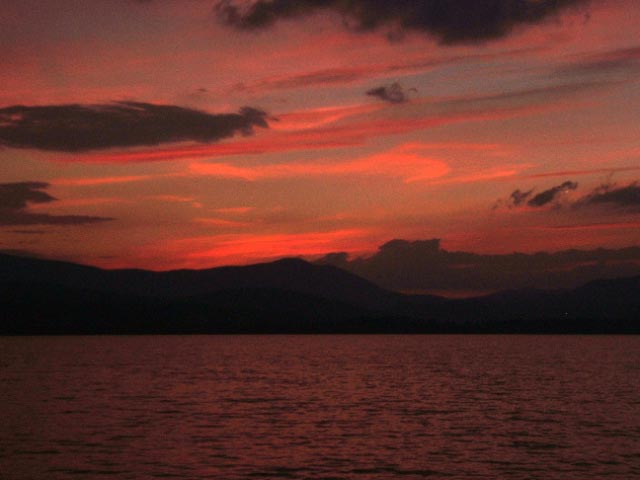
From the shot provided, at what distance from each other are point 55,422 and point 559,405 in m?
39.9

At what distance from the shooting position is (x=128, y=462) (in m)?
42.9

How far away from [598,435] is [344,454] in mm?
17691

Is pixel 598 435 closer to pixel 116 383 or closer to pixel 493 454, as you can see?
pixel 493 454

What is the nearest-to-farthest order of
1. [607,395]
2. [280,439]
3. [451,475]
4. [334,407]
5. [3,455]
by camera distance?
[451,475] → [3,455] → [280,439] → [334,407] → [607,395]

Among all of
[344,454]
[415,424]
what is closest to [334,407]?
[415,424]

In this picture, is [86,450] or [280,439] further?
[280,439]

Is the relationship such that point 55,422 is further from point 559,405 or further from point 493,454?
point 559,405

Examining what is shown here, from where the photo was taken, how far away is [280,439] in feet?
166

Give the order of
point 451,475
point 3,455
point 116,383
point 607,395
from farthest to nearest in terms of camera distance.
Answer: point 116,383, point 607,395, point 3,455, point 451,475

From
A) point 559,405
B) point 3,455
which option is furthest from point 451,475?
point 559,405

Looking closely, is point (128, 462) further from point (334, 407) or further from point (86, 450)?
point (334, 407)

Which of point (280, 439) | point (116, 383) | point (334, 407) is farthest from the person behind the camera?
point (116, 383)

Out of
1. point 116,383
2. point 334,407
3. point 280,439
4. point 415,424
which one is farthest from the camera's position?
point 116,383

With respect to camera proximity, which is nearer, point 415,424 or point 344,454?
point 344,454
